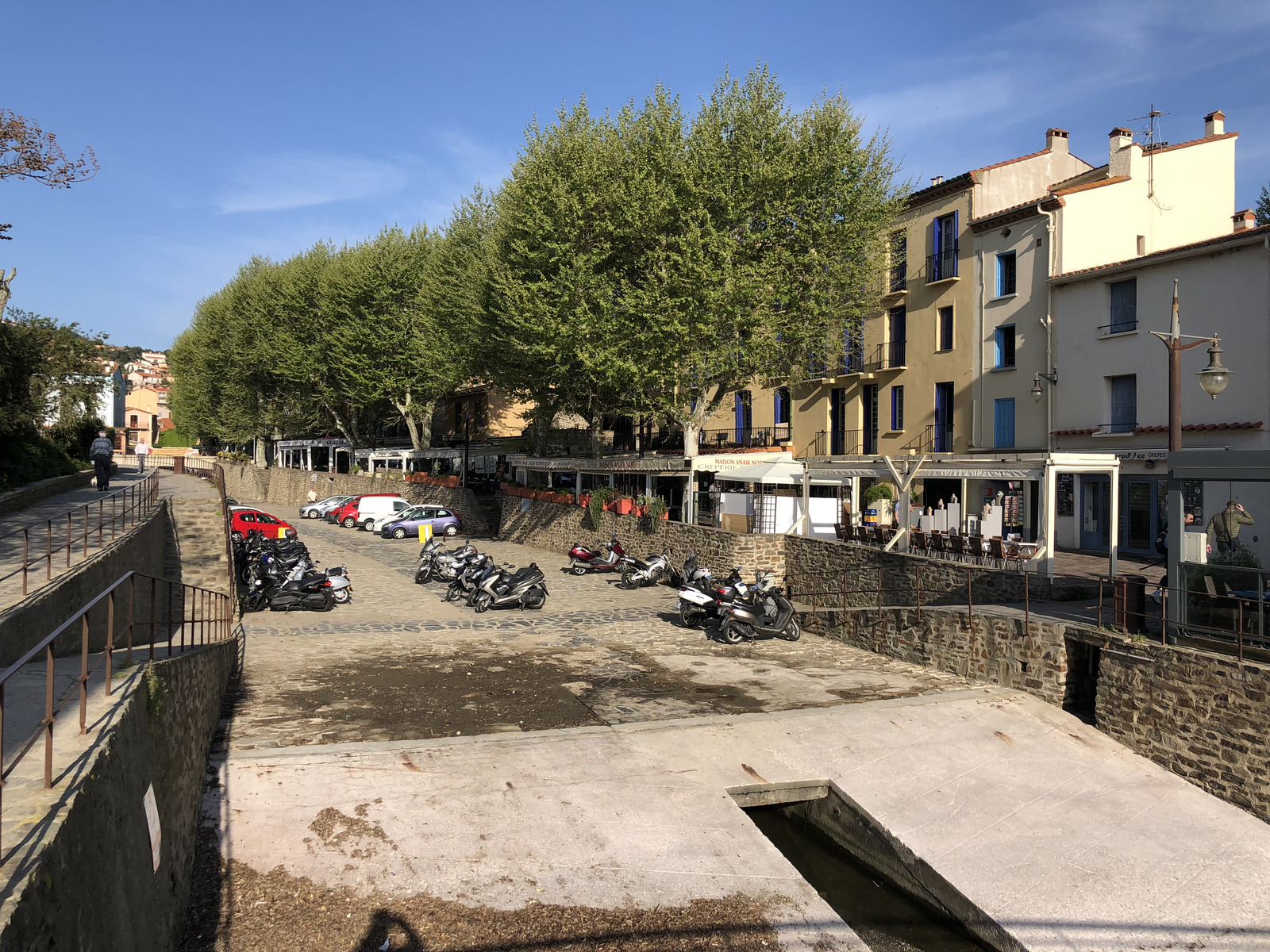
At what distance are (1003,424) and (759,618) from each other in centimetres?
1295

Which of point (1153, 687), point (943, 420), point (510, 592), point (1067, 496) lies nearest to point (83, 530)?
point (510, 592)

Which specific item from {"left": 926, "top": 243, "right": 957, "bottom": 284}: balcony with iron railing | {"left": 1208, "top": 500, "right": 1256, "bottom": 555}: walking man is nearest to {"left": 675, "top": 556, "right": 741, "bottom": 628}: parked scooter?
{"left": 1208, "top": 500, "right": 1256, "bottom": 555}: walking man

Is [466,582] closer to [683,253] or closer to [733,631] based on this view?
[733,631]

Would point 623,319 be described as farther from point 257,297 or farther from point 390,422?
point 390,422

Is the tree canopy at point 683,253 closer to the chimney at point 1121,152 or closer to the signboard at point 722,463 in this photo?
the signboard at point 722,463

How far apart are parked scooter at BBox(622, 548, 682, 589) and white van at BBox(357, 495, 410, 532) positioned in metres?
15.4

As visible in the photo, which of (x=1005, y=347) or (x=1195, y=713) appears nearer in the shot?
(x=1195, y=713)

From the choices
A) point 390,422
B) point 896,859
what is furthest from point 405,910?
point 390,422

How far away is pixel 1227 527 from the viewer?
32.7 ft

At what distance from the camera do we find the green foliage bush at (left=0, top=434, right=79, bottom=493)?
21109mm

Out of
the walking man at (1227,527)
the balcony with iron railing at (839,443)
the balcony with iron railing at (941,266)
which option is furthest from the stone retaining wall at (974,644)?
the balcony with iron railing at (941,266)

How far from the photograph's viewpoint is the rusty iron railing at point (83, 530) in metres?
11.3

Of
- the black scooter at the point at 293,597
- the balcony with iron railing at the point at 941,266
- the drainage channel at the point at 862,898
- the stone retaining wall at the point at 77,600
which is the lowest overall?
the drainage channel at the point at 862,898

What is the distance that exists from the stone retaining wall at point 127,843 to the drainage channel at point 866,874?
484cm
